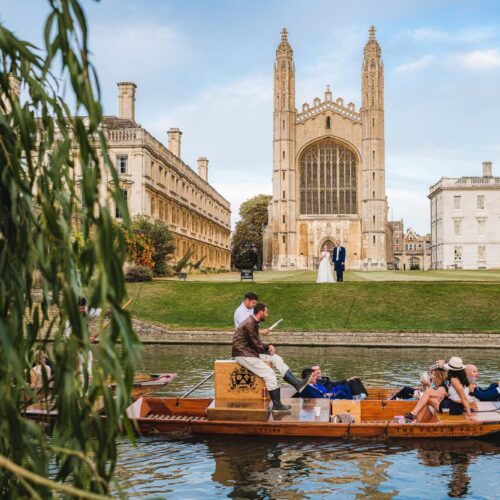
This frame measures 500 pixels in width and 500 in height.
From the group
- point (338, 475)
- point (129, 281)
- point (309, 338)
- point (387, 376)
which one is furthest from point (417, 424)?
point (129, 281)

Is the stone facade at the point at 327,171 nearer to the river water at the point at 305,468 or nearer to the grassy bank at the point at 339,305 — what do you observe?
the grassy bank at the point at 339,305

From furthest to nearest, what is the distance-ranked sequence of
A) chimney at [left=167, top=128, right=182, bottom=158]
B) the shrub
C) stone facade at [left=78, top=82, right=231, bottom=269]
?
chimney at [left=167, top=128, right=182, bottom=158]
stone facade at [left=78, top=82, right=231, bottom=269]
the shrub

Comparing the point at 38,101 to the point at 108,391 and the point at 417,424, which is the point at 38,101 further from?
the point at 417,424

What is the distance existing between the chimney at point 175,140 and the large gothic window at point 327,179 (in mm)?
15314

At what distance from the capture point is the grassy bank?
27.3 metres

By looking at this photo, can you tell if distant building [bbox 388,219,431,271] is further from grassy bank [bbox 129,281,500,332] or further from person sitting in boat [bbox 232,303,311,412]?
person sitting in boat [bbox 232,303,311,412]

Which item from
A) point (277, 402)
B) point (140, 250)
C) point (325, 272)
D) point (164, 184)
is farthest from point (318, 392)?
point (164, 184)

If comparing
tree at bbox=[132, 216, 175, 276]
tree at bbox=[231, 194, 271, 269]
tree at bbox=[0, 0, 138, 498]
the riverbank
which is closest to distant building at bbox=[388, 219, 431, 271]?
tree at bbox=[231, 194, 271, 269]

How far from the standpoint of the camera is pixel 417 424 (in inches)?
419

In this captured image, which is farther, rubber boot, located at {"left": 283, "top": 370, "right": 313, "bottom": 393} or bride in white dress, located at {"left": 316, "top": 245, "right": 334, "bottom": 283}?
bride in white dress, located at {"left": 316, "top": 245, "right": 334, "bottom": 283}

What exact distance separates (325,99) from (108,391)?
232 ft

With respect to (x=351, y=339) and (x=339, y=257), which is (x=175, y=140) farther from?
(x=351, y=339)

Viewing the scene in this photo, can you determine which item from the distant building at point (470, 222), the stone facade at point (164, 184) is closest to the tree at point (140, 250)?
the stone facade at point (164, 184)

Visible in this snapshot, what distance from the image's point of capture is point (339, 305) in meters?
30.2
